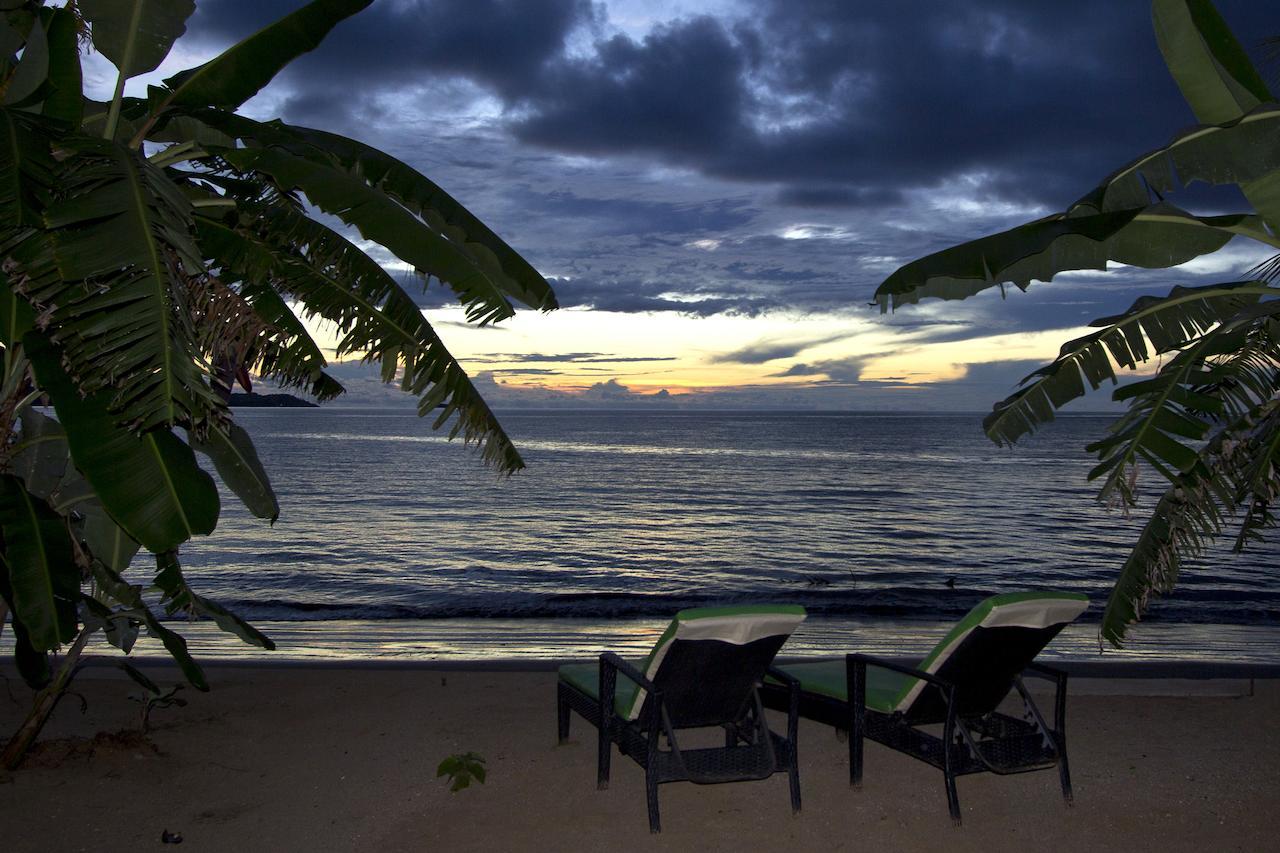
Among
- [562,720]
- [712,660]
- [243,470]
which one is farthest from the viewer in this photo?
[562,720]

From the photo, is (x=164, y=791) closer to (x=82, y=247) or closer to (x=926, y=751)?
(x=82, y=247)

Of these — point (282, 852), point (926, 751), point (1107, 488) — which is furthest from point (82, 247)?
point (1107, 488)

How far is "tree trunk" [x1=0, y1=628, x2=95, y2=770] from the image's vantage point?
501cm

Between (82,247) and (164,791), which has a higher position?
(82,247)

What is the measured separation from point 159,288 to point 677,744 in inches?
131

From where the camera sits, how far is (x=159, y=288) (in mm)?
3018

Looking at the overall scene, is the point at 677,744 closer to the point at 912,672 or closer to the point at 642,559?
the point at 912,672

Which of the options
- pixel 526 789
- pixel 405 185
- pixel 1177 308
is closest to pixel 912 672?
pixel 526 789

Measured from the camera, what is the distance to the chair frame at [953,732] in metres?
4.60

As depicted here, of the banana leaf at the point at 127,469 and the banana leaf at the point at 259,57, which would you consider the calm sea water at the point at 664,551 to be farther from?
the banana leaf at the point at 259,57

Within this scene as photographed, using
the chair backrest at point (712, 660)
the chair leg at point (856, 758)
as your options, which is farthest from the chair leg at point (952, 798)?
the chair backrest at point (712, 660)

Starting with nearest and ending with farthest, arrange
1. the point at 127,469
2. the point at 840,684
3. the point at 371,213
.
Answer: the point at 127,469 → the point at 371,213 → the point at 840,684

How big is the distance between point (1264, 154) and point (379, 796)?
17.4ft

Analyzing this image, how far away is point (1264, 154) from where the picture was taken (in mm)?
4168
